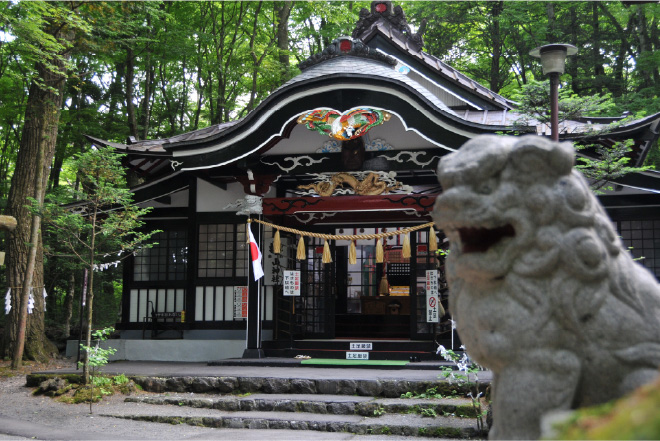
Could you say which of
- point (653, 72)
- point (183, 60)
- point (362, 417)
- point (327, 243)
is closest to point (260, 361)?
point (327, 243)

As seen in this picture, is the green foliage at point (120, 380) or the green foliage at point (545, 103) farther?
the green foliage at point (120, 380)

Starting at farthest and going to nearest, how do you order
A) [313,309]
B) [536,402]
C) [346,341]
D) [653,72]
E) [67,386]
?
1. [653,72]
2. [313,309]
3. [346,341]
4. [67,386]
5. [536,402]

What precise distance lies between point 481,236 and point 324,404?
20.6ft

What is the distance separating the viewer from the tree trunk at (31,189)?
13.1 meters

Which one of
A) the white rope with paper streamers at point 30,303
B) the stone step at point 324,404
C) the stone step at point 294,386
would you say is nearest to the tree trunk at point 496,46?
the stone step at point 294,386

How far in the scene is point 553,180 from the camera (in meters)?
2.94

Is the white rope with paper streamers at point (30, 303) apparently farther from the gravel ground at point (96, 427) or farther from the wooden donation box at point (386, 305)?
the wooden donation box at point (386, 305)

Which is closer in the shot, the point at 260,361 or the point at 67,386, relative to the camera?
the point at 67,386

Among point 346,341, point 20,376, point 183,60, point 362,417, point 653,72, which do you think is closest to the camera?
point 362,417

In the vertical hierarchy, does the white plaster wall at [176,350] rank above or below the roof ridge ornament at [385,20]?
below

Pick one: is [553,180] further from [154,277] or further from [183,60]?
[183,60]

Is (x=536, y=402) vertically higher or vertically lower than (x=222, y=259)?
lower

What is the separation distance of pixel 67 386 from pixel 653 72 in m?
19.0

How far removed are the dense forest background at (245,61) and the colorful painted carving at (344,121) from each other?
7836 millimetres
